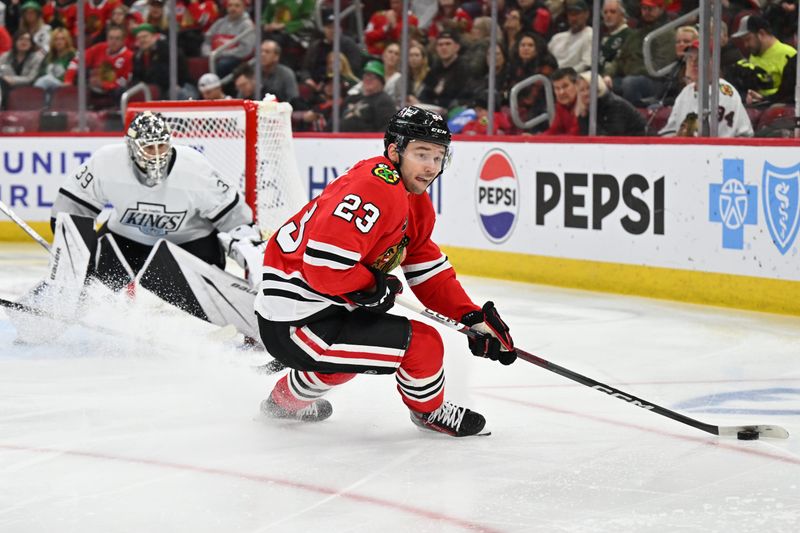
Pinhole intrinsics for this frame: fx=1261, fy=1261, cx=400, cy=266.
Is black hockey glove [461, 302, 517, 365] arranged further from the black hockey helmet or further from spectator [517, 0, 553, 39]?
spectator [517, 0, 553, 39]

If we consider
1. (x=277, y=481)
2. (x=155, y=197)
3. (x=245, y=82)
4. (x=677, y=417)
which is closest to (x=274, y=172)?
(x=155, y=197)

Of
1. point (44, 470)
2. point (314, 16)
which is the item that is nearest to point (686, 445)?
point (44, 470)

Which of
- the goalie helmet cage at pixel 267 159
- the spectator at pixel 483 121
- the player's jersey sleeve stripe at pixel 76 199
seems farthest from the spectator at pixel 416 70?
the player's jersey sleeve stripe at pixel 76 199

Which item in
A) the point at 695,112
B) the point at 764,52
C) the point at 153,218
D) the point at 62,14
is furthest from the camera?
the point at 62,14

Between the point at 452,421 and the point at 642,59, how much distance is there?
3447mm

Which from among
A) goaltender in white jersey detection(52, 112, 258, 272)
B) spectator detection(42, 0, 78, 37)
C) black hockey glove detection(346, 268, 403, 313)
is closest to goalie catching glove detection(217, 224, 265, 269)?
goaltender in white jersey detection(52, 112, 258, 272)

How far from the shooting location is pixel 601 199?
6.24 m

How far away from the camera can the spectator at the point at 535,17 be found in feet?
21.7

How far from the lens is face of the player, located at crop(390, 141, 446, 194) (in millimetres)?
2932

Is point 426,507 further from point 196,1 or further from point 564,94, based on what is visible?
point 196,1

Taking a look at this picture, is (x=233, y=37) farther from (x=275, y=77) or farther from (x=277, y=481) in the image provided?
(x=277, y=481)

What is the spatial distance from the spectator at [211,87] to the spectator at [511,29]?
6.95ft

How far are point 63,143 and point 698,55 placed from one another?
4.36 metres

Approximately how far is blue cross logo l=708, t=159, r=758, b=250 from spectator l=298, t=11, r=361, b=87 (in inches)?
109
